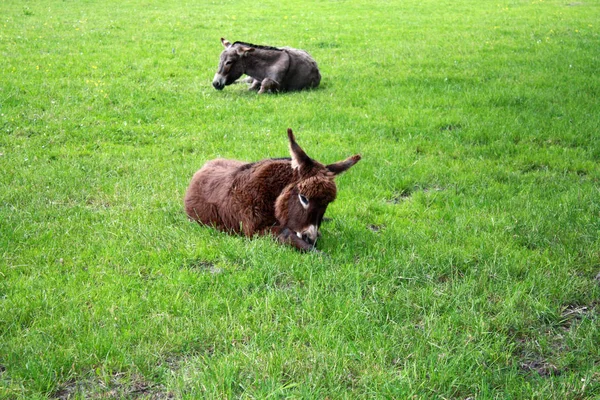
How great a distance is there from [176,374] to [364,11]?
2916 centimetres

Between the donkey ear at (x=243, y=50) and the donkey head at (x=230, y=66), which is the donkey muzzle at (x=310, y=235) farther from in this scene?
the donkey ear at (x=243, y=50)

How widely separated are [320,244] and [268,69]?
9376mm

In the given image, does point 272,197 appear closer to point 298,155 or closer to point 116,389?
point 298,155

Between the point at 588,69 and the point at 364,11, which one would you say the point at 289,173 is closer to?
the point at 588,69

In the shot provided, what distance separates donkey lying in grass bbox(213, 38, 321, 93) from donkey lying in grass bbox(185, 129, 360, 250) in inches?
307

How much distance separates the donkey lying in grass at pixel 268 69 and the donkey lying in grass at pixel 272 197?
307 inches

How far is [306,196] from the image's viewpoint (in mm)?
6430

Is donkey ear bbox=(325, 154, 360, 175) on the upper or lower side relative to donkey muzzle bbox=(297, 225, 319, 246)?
upper

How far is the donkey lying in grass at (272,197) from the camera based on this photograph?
255 inches

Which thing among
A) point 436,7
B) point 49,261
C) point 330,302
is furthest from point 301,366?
point 436,7

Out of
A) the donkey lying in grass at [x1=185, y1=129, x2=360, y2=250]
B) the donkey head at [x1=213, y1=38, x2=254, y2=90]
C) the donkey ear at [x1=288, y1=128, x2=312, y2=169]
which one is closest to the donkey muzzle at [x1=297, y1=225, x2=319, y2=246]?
the donkey lying in grass at [x1=185, y1=129, x2=360, y2=250]

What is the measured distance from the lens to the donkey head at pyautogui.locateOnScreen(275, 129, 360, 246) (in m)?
6.45

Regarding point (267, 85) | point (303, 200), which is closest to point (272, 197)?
point (303, 200)

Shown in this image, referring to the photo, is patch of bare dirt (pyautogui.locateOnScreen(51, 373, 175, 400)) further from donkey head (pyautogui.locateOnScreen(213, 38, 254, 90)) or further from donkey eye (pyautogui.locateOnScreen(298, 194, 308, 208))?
donkey head (pyautogui.locateOnScreen(213, 38, 254, 90))
